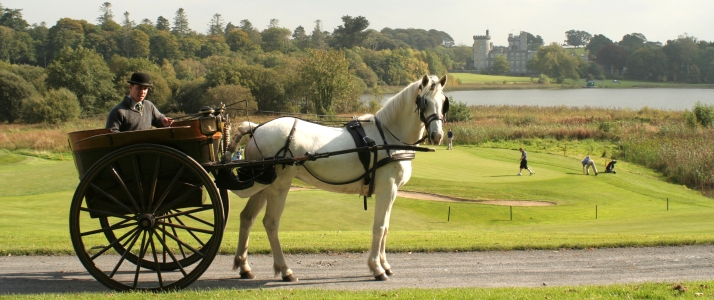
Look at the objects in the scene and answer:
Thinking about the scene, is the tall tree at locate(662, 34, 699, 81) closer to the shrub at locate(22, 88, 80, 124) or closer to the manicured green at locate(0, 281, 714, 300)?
the shrub at locate(22, 88, 80, 124)

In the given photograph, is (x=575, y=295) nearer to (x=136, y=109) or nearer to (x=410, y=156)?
(x=410, y=156)

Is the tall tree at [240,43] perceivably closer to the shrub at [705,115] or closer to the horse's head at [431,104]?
the shrub at [705,115]

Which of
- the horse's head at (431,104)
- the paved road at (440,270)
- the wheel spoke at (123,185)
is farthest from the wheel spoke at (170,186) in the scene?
the horse's head at (431,104)

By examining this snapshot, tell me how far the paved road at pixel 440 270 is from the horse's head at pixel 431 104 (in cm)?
213

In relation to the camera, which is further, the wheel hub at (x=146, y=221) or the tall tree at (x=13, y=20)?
the tall tree at (x=13, y=20)

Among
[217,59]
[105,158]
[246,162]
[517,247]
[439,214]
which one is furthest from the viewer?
[217,59]

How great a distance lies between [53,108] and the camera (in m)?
64.4

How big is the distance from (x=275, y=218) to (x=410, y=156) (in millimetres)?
2028

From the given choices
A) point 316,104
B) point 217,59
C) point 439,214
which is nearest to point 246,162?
point 439,214

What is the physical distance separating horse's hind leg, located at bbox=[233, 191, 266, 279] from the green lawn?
1.66 m

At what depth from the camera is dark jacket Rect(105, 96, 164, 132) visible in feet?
25.4

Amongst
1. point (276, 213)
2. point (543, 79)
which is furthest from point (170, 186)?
point (543, 79)

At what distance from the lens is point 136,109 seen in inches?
→ 316

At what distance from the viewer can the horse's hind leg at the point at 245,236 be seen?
8797 mm
